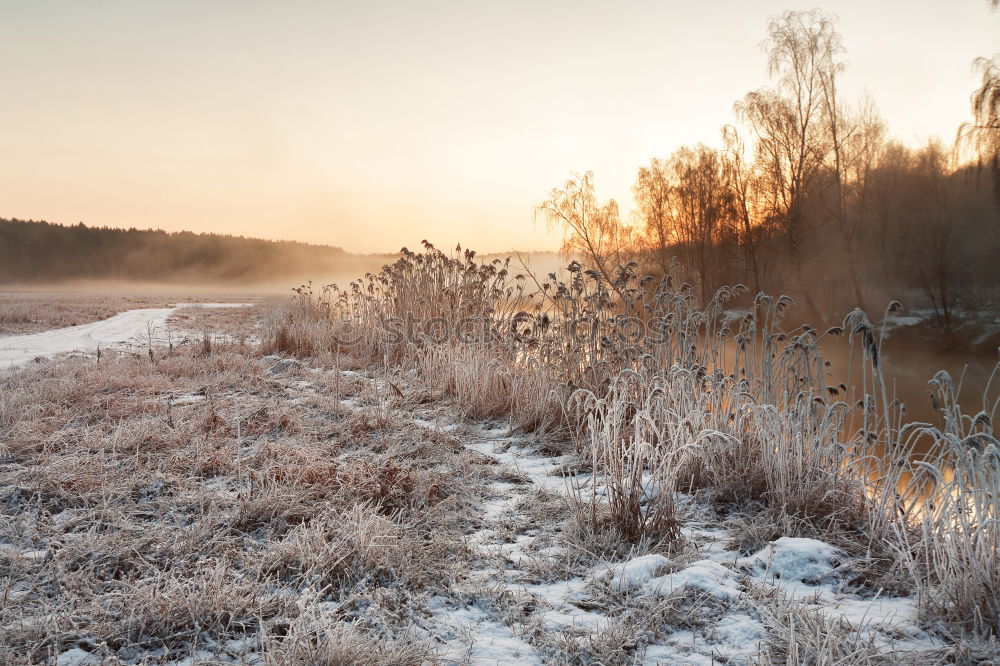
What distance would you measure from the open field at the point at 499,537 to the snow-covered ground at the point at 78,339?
508cm

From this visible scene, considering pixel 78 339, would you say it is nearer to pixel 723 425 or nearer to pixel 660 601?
pixel 723 425

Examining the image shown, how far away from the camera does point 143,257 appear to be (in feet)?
252

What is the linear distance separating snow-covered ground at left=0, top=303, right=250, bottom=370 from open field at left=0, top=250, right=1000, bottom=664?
5.08 meters

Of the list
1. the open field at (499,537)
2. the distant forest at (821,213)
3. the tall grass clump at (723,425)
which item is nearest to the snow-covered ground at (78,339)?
the open field at (499,537)

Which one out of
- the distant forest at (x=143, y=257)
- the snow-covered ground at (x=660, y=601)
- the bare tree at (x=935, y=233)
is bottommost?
the snow-covered ground at (x=660, y=601)

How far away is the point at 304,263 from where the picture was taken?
3656 inches

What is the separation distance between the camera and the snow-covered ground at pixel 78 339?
8.91 metres

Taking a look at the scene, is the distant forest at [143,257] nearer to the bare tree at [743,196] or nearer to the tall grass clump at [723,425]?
the bare tree at [743,196]

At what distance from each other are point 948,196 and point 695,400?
80.2 feet

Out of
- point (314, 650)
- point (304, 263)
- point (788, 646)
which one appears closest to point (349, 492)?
point (314, 650)

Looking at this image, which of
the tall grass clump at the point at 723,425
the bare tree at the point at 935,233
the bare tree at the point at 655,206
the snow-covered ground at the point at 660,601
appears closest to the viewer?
the snow-covered ground at the point at 660,601

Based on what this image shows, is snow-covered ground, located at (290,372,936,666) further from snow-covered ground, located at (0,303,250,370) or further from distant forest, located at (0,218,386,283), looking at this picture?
distant forest, located at (0,218,386,283)

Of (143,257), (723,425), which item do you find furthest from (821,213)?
(143,257)

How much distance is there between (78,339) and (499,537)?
11724 mm
